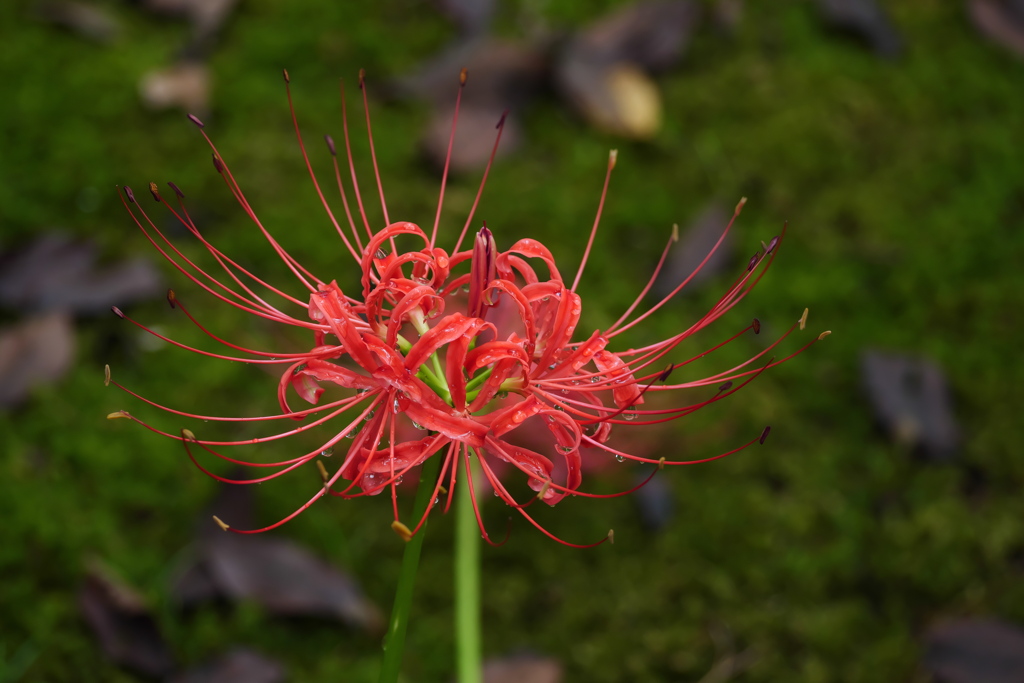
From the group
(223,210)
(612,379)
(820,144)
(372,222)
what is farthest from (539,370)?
(820,144)

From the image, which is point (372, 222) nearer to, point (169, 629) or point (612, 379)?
point (169, 629)

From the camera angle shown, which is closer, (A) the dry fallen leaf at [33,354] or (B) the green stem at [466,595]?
(B) the green stem at [466,595]

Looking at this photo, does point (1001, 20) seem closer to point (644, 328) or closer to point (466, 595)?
point (644, 328)

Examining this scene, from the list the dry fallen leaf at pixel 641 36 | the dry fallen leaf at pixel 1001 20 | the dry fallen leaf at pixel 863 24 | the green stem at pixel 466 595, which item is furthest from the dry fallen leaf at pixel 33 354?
the dry fallen leaf at pixel 1001 20

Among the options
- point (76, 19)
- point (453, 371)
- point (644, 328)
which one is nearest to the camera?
point (453, 371)

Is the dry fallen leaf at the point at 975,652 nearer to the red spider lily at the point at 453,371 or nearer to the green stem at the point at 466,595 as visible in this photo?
the green stem at the point at 466,595

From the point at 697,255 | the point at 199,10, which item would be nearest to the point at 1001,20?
the point at 697,255
